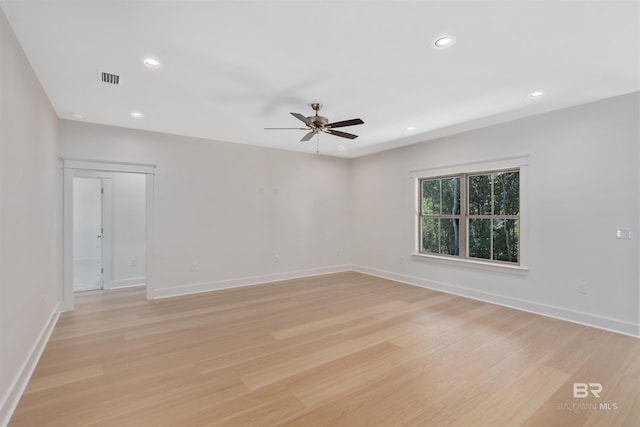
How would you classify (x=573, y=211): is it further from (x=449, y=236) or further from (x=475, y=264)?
(x=449, y=236)

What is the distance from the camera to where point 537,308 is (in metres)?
3.99

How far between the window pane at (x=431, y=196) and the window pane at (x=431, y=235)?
17cm

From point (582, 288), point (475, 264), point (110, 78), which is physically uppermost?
point (110, 78)

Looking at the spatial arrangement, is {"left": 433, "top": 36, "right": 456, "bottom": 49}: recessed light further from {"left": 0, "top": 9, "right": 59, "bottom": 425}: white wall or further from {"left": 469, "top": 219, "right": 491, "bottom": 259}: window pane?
{"left": 469, "top": 219, "right": 491, "bottom": 259}: window pane

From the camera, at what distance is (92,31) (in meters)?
2.15

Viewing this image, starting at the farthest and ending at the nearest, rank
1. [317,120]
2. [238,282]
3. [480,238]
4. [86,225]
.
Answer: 1. [86,225]
2. [238,282]
3. [480,238]
4. [317,120]

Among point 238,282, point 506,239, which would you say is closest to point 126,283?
point 238,282

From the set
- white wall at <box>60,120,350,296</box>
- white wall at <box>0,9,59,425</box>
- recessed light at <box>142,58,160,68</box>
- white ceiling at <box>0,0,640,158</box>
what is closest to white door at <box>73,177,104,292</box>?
white wall at <box>60,120,350,296</box>

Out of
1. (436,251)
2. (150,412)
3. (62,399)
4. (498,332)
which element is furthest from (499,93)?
(62,399)

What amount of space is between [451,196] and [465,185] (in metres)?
0.35

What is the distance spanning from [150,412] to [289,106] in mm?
3242

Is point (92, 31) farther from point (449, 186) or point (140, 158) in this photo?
point (449, 186)

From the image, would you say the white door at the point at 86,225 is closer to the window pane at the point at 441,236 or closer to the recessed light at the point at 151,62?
the recessed light at the point at 151,62

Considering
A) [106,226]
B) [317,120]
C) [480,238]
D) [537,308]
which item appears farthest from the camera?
[106,226]
